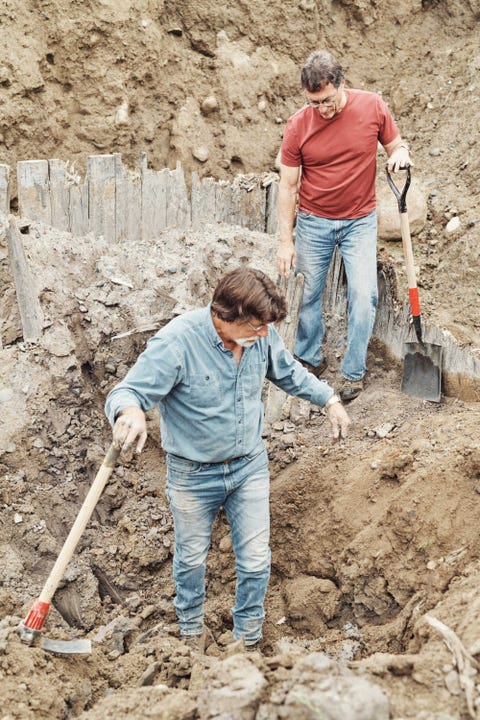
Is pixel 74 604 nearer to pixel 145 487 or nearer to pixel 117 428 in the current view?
pixel 145 487

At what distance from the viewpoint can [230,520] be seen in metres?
4.13

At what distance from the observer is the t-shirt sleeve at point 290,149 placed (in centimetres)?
520

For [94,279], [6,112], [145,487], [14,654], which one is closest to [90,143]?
[6,112]

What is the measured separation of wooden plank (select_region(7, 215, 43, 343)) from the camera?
5.38 m

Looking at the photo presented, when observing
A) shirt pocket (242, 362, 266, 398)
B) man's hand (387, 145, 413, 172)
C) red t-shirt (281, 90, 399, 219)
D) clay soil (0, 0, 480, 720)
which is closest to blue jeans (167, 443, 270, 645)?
clay soil (0, 0, 480, 720)

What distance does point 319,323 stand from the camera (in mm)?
5691

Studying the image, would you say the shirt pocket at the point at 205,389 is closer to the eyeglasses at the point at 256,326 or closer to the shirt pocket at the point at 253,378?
the shirt pocket at the point at 253,378

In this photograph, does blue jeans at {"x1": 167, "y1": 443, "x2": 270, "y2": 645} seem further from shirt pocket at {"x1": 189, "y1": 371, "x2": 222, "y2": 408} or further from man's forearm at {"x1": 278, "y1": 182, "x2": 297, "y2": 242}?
man's forearm at {"x1": 278, "y1": 182, "x2": 297, "y2": 242}

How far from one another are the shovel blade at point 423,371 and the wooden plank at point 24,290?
254cm

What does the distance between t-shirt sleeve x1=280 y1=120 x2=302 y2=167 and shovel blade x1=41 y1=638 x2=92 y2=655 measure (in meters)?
3.26

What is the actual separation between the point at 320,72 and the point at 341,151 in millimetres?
575

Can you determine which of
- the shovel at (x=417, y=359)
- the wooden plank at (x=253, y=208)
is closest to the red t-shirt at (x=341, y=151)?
the shovel at (x=417, y=359)

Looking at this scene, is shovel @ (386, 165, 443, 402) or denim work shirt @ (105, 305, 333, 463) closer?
denim work shirt @ (105, 305, 333, 463)

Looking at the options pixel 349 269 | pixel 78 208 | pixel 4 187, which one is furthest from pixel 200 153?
pixel 349 269
